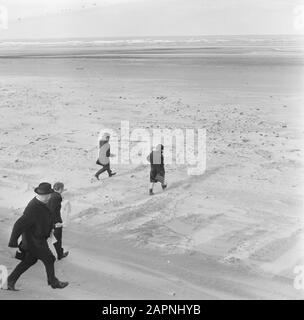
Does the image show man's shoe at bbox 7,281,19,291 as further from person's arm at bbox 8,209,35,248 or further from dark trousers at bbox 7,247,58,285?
person's arm at bbox 8,209,35,248

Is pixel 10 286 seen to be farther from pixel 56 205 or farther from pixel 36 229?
pixel 56 205

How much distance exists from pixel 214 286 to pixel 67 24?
15522 centimetres

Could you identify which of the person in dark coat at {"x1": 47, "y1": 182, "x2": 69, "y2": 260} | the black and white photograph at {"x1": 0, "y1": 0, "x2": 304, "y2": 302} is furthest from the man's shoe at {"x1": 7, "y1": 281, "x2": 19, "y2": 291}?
the person in dark coat at {"x1": 47, "y1": 182, "x2": 69, "y2": 260}

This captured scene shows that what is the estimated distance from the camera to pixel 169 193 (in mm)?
12508

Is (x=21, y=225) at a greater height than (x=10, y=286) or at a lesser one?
greater

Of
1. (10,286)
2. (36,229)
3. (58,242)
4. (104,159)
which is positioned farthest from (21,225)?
(104,159)

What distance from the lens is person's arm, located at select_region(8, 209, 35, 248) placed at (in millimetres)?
7602

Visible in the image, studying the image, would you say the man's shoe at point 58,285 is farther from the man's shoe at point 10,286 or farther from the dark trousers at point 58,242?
the dark trousers at point 58,242

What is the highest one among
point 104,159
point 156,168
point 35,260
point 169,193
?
point 104,159

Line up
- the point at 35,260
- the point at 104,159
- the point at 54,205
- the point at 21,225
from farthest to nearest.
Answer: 1. the point at 104,159
2. the point at 54,205
3. the point at 35,260
4. the point at 21,225

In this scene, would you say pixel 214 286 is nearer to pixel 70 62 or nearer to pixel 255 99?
pixel 255 99

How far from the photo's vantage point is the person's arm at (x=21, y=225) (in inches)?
299

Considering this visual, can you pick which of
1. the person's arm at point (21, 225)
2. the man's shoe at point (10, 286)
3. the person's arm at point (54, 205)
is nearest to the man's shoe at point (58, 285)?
the man's shoe at point (10, 286)

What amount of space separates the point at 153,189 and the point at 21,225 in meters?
5.60
